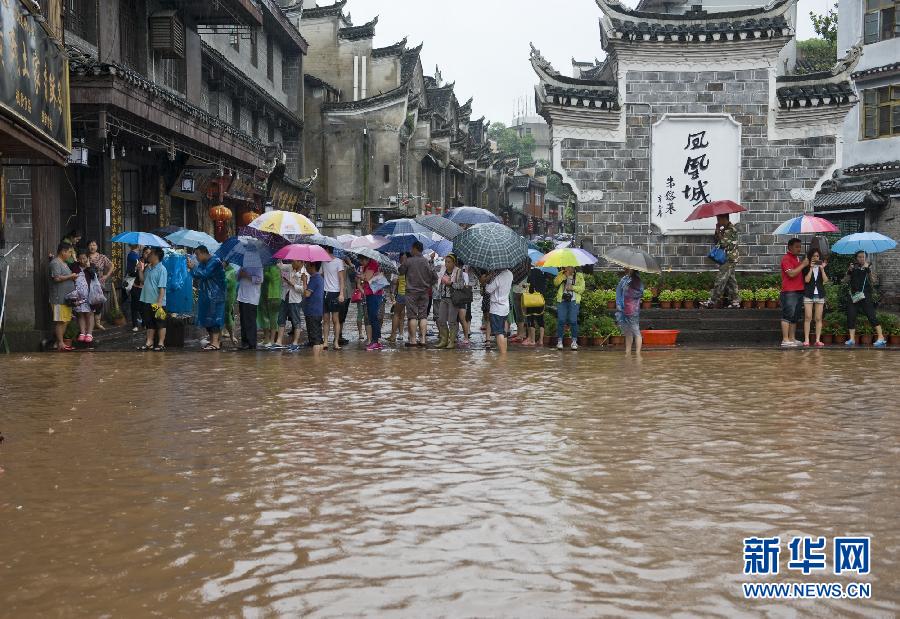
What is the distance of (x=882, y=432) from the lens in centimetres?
868

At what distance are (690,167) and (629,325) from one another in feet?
24.8

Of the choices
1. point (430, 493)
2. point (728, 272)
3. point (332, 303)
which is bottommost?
point (430, 493)

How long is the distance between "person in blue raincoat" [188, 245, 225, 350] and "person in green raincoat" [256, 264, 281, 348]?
2.24 feet

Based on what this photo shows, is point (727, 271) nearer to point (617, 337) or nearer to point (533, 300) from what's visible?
point (617, 337)

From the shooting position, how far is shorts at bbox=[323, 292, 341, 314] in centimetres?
1639

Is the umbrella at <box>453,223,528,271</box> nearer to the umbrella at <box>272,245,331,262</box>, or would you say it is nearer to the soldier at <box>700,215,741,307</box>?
the umbrella at <box>272,245,331,262</box>

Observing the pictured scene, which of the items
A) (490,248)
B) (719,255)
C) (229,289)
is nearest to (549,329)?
(490,248)

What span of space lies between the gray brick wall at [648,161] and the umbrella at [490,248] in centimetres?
704

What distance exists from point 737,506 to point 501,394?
Answer: 5.16 metres

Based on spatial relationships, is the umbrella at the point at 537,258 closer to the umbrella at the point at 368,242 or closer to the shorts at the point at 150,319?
the umbrella at the point at 368,242

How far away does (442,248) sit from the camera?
60.4 ft

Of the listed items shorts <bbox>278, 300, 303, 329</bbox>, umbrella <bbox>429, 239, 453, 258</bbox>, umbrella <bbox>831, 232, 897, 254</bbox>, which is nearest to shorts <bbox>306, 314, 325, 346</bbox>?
shorts <bbox>278, 300, 303, 329</bbox>

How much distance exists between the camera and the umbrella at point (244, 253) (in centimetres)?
1560

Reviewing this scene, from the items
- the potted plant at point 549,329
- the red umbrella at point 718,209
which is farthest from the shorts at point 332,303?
the red umbrella at point 718,209
